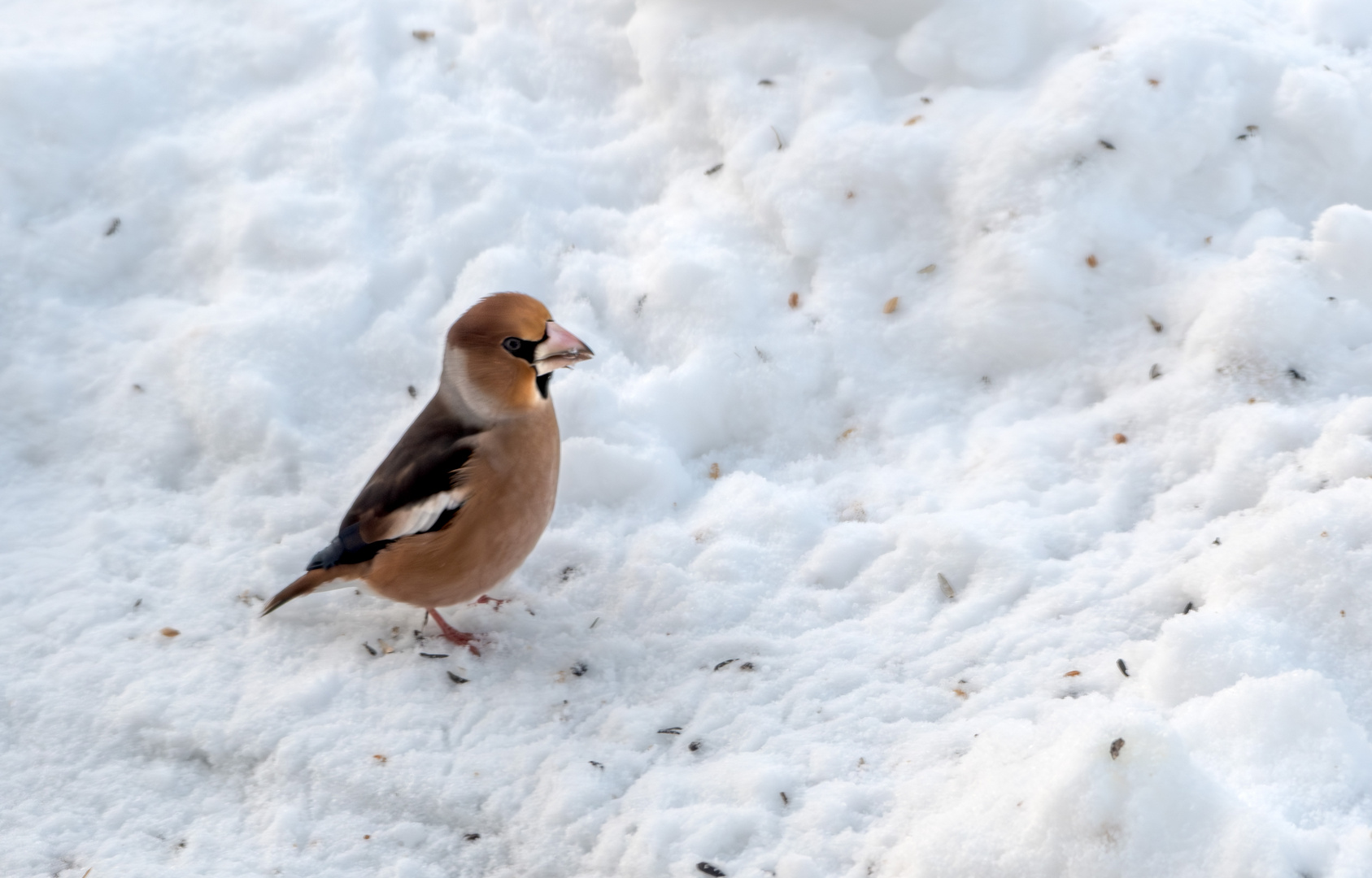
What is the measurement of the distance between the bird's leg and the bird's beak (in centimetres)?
83

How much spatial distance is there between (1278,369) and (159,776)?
3.48 metres

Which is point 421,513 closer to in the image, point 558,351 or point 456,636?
point 456,636

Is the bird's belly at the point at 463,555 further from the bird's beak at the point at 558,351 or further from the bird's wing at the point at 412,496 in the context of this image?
the bird's beak at the point at 558,351

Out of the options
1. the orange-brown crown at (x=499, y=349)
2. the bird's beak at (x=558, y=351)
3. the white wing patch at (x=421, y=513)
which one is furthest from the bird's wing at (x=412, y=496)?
the bird's beak at (x=558, y=351)

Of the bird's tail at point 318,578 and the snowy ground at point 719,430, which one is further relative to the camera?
the bird's tail at point 318,578

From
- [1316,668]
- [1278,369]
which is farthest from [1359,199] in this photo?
[1316,668]

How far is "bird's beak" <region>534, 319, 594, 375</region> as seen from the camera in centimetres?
308

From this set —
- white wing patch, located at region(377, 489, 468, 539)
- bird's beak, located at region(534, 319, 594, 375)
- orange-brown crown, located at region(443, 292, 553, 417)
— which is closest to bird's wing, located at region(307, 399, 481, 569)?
white wing patch, located at region(377, 489, 468, 539)

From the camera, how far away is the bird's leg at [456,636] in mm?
3236

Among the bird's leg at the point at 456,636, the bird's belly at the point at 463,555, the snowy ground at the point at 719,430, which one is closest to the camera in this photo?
the snowy ground at the point at 719,430

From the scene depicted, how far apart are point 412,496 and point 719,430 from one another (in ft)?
3.91

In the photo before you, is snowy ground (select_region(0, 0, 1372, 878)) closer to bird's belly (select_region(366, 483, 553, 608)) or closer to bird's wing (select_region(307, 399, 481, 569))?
bird's belly (select_region(366, 483, 553, 608))

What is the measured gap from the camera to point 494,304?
3.07 m

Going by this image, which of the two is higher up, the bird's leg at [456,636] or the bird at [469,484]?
the bird at [469,484]
